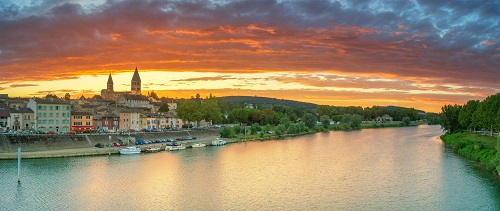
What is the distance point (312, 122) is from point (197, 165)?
67777 millimetres

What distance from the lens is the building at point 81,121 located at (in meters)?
69.4

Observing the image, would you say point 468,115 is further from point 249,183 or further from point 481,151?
point 249,183

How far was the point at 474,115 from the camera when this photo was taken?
6894cm

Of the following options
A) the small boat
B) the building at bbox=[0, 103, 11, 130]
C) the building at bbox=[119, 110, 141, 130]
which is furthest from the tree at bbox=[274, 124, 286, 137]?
the building at bbox=[0, 103, 11, 130]

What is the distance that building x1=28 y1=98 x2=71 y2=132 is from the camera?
6419 cm

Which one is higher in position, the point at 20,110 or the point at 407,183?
the point at 20,110

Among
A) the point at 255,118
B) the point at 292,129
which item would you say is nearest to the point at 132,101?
the point at 255,118

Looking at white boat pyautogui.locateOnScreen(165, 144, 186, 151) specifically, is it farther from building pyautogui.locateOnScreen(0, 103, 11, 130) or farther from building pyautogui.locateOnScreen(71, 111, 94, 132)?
building pyautogui.locateOnScreen(0, 103, 11, 130)

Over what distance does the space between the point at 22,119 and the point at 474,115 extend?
65099 millimetres

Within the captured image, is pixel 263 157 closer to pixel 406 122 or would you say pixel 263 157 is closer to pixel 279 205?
pixel 279 205

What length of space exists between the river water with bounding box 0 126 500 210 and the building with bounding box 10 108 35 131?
19.6 m

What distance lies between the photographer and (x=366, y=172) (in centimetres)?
4091

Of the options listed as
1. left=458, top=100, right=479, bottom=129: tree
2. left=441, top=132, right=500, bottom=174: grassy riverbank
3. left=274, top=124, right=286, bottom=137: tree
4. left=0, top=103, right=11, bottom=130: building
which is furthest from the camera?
left=274, top=124, right=286, bottom=137: tree

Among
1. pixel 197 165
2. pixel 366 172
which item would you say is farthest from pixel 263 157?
pixel 366 172
